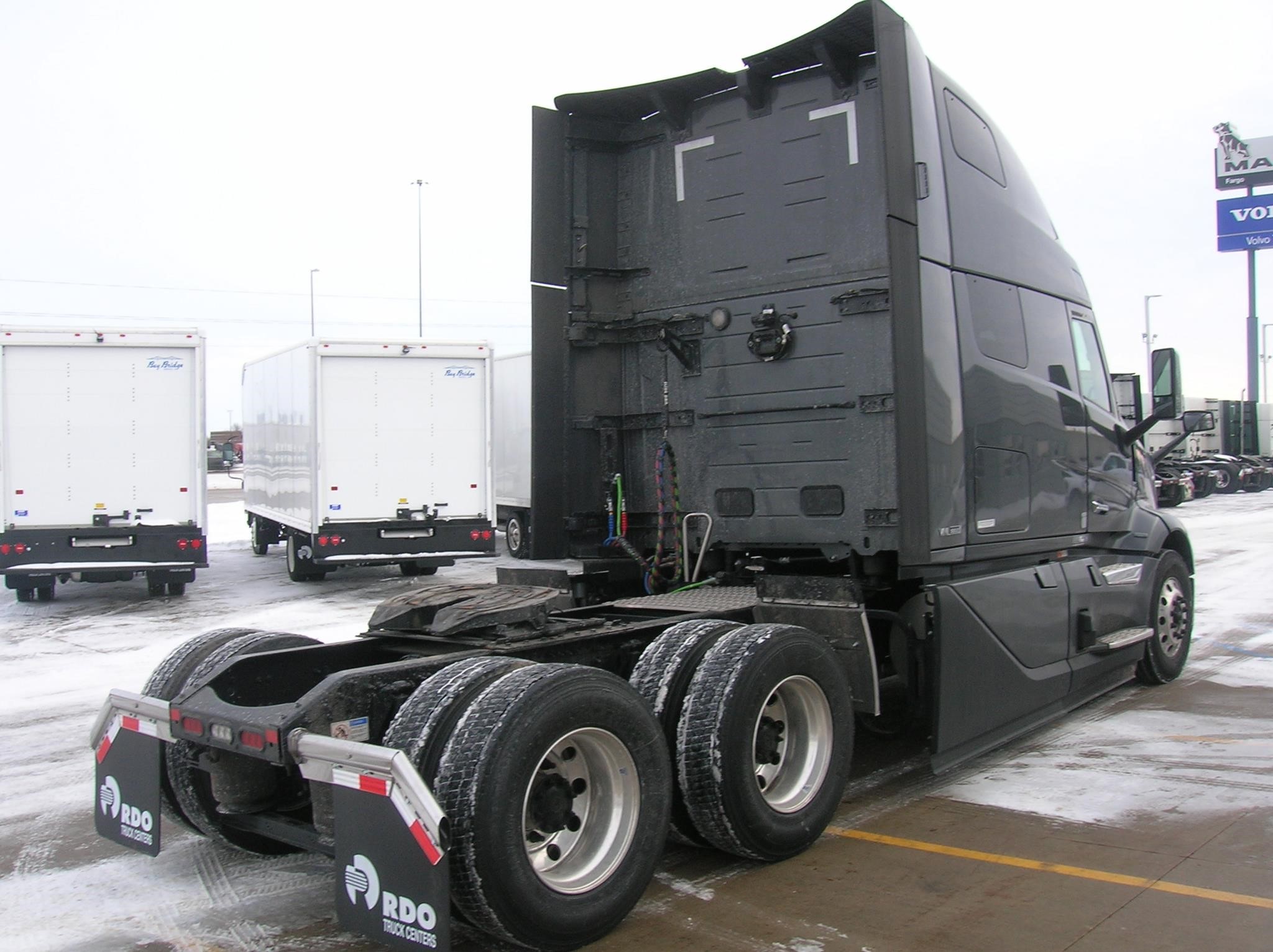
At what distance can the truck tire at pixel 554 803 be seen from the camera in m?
3.56

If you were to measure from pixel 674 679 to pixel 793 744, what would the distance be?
741 mm

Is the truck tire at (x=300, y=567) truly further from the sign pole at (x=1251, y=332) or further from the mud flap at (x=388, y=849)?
the sign pole at (x=1251, y=332)

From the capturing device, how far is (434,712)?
12.7ft

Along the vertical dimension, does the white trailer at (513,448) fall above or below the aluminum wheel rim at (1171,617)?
above

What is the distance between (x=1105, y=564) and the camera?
7.49 metres

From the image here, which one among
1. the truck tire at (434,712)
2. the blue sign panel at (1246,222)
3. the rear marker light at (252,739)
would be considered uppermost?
the blue sign panel at (1246,222)

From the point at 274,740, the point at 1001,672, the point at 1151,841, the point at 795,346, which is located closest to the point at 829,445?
the point at 795,346

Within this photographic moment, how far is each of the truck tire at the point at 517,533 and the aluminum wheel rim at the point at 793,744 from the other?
14279mm

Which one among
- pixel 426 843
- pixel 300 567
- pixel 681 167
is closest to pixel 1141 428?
pixel 681 167

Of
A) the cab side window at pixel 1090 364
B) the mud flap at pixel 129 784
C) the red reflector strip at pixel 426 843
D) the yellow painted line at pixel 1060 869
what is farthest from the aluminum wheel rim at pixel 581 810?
the cab side window at pixel 1090 364

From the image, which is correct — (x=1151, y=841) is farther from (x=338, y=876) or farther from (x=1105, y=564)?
(x=338, y=876)

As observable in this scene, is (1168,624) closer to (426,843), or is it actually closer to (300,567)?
(426,843)

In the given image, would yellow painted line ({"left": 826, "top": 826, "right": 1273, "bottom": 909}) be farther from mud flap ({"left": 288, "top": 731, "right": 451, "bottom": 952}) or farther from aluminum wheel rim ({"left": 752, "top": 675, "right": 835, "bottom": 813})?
mud flap ({"left": 288, "top": 731, "right": 451, "bottom": 952})

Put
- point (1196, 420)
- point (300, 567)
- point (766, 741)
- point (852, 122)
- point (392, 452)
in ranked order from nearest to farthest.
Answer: point (766, 741), point (852, 122), point (1196, 420), point (392, 452), point (300, 567)
